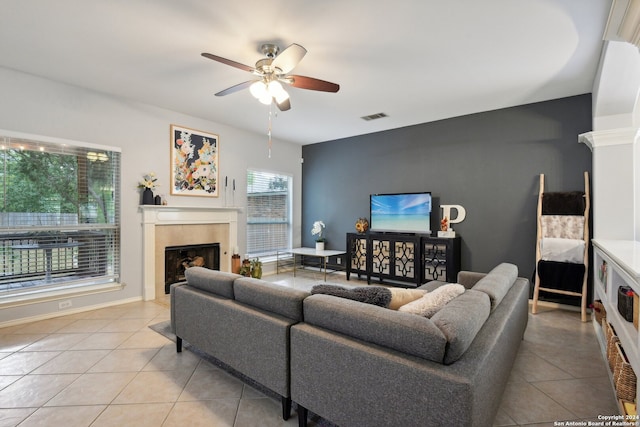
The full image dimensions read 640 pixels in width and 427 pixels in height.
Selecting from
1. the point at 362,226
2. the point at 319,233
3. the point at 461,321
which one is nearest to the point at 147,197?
the point at 319,233

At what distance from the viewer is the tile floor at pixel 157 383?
1.85 m

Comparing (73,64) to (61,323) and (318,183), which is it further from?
(318,183)

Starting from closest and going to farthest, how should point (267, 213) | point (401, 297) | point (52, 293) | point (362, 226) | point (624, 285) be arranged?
point (401, 297), point (624, 285), point (52, 293), point (362, 226), point (267, 213)

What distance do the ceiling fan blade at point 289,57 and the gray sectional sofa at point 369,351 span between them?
1732 millimetres

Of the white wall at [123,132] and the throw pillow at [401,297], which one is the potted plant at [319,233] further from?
the throw pillow at [401,297]

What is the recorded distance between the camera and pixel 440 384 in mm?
1225

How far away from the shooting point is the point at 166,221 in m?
4.39

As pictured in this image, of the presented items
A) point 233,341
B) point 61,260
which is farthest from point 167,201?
point 233,341

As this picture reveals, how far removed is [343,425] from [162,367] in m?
1.63

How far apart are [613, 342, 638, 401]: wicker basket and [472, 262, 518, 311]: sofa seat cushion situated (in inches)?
27.7

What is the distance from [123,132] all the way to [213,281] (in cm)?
292

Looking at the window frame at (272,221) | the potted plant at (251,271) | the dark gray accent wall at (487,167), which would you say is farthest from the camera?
the window frame at (272,221)

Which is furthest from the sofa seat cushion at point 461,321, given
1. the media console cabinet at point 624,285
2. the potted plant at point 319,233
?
the potted plant at point 319,233

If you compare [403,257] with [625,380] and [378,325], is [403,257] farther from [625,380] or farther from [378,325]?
[378,325]
